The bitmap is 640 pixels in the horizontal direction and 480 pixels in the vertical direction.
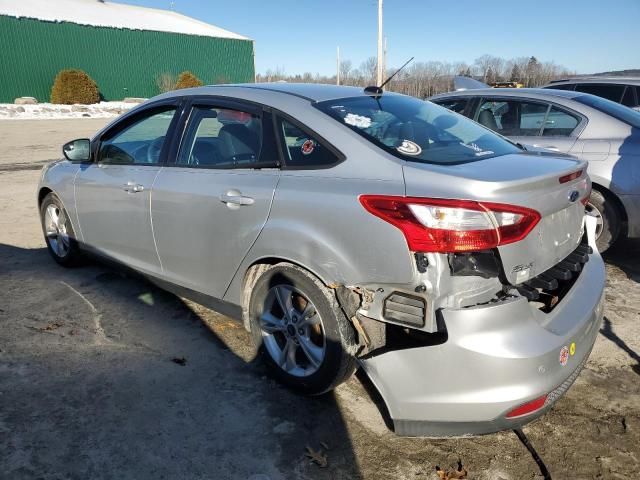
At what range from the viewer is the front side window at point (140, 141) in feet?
11.8

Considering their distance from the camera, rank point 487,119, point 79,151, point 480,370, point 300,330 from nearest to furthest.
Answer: point 480,370, point 300,330, point 79,151, point 487,119

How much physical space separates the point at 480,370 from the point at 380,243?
0.67 m

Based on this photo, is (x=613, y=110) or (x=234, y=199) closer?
(x=234, y=199)

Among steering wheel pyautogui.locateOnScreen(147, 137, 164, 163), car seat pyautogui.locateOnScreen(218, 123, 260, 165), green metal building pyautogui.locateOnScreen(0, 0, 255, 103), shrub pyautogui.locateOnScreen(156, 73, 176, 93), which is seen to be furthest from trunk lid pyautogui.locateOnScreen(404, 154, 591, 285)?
shrub pyautogui.locateOnScreen(156, 73, 176, 93)

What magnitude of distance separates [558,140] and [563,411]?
317cm

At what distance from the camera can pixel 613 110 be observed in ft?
16.1

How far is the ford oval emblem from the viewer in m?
2.50

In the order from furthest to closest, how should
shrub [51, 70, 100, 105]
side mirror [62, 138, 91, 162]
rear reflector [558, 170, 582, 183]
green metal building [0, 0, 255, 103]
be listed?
green metal building [0, 0, 255, 103], shrub [51, 70, 100, 105], side mirror [62, 138, 91, 162], rear reflector [558, 170, 582, 183]

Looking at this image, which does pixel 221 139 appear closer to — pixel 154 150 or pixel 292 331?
pixel 154 150

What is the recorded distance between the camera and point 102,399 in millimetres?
2789

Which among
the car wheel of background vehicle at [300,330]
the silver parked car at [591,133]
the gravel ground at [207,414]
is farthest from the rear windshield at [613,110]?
the car wheel of background vehicle at [300,330]

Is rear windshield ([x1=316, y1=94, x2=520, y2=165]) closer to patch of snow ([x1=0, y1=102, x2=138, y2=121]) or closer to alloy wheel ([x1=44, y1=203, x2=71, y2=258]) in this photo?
alloy wheel ([x1=44, y1=203, x2=71, y2=258])

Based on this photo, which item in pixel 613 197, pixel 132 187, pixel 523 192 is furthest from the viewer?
pixel 613 197

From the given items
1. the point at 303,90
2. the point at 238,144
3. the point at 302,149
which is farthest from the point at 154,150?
the point at 302,149
